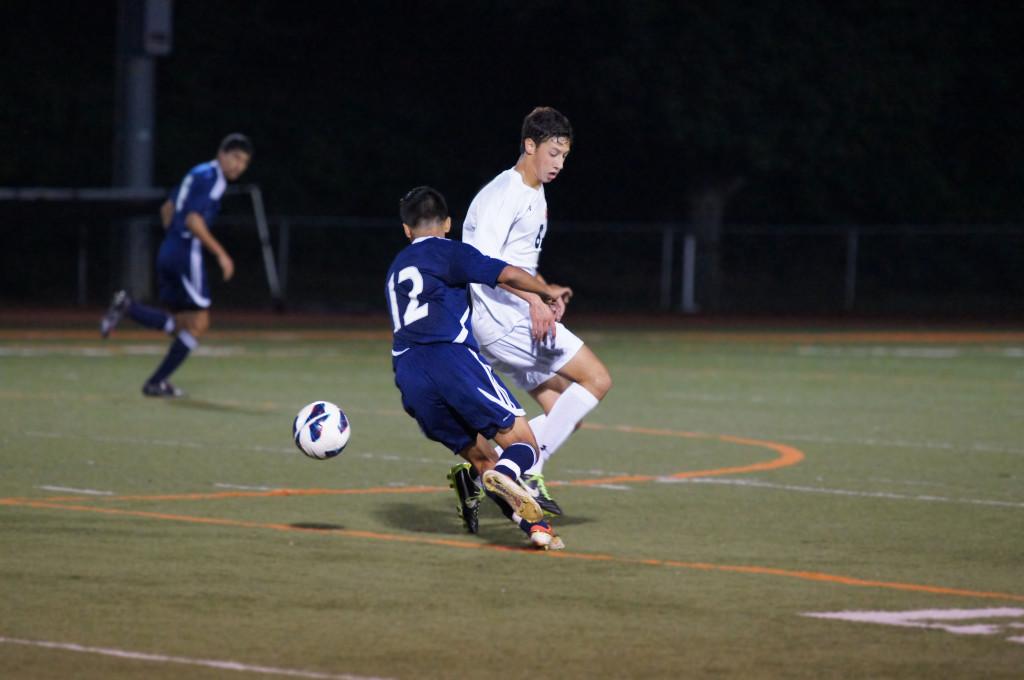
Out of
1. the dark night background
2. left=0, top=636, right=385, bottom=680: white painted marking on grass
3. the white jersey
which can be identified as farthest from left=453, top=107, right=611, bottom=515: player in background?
the dark night background

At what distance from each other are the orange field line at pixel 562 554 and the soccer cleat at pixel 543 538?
5 cm

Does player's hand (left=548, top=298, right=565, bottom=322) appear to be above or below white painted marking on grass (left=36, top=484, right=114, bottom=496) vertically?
above

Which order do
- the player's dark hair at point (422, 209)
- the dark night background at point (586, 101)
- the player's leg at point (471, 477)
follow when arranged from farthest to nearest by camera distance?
the dark night background at point (586, 101) → the player's leg at point (471, 477) → the player's dark hair at point (422, 209)

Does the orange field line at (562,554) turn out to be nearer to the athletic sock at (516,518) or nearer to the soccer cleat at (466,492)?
the athletic sock at (516,518)

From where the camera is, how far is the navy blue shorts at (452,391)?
9.70 metres

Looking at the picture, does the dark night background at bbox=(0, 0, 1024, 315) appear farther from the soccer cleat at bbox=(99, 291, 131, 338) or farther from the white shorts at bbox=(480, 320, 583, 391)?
the white shorts at bbox=(480, 320, 583, 391)

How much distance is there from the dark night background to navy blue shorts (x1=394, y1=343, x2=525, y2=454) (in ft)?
103

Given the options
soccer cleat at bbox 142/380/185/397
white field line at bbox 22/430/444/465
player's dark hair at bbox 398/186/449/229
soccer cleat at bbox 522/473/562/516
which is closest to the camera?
player's dark hair at bbox 398/186/449/229

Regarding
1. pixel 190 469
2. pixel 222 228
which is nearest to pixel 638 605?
pixel 190 469

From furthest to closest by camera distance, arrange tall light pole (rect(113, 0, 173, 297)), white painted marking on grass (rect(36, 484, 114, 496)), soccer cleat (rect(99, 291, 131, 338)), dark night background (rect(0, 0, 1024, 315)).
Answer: dark night background (rect(0, 0, 1024, 315))
tall light pole (rect(113, 0, 173, 297))
soccer cleat (rect(99, 291, 131, 338))
white painted marking on grass (rect(36, 484, 114, 496))

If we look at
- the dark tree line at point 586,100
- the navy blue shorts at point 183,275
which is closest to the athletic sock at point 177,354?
the navy blue shorts at point 183,275

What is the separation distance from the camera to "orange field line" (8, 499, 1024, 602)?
855 cm

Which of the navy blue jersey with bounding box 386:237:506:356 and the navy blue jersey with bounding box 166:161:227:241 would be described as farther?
the navy blue jersey with bounding box 166:161:227:241

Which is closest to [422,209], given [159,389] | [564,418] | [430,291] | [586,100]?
[430,291]
